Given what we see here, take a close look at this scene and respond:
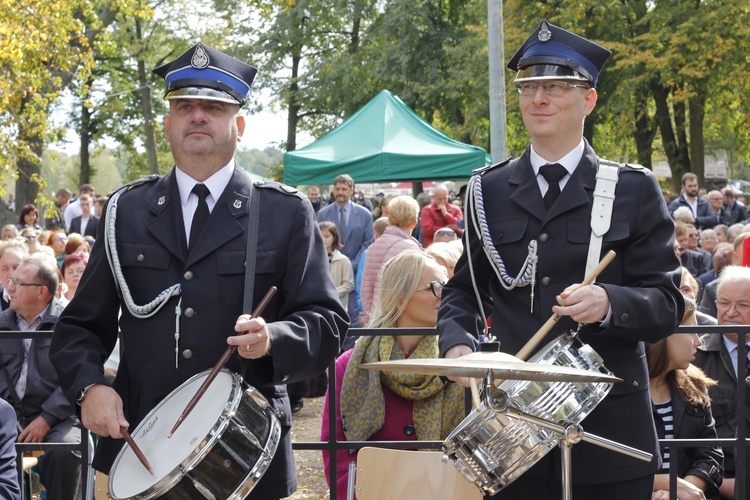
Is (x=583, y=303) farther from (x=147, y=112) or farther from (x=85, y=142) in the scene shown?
(x=85, y=142)

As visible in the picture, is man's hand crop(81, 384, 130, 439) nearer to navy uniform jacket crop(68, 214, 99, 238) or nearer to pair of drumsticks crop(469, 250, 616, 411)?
pair of drumsticks crop(469, 250, 616, 411)

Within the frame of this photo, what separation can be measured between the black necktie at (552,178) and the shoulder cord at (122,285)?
3.69 ft

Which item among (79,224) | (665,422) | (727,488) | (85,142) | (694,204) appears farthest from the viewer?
(85,142)

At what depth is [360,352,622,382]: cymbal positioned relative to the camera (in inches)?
91.9

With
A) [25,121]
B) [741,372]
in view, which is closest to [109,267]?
[741,372]

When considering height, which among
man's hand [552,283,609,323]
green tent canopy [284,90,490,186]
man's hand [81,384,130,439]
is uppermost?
green tent canopy [284,90,490,186]

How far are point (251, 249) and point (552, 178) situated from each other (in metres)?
0.92

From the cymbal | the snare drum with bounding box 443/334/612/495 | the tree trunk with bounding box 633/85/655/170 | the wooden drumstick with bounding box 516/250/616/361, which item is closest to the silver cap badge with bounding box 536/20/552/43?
the wooden drumstick with bounding box 516/250/616/361

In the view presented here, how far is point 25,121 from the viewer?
14.7 m

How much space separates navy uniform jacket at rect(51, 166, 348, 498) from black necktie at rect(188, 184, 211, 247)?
0.03m

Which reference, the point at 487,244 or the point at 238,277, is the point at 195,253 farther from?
the point at 487,244

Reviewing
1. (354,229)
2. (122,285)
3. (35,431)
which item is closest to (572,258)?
(122,285)

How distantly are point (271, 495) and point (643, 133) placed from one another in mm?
26001

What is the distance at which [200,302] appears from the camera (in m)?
2.99
